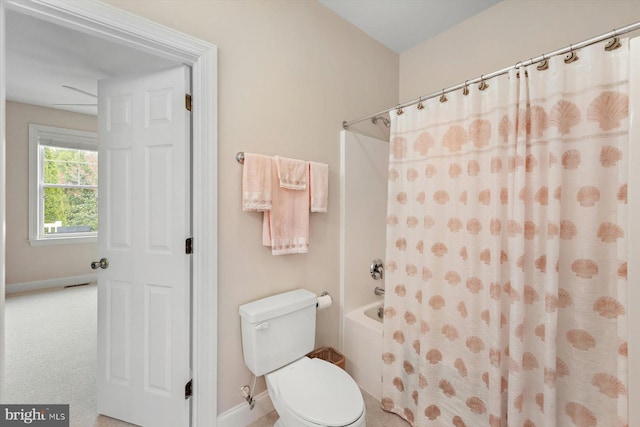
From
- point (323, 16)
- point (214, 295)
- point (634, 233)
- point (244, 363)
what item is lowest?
point (244, 363)

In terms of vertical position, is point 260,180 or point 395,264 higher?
point 260,180

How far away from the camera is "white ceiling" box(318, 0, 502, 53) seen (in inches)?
70.7

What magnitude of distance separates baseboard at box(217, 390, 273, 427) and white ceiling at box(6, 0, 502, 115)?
198 cm

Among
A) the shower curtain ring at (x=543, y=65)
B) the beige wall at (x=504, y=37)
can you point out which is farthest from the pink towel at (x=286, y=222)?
the beige wall at (x=504, y=37)

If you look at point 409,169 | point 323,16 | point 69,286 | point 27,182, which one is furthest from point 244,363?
point 27,182

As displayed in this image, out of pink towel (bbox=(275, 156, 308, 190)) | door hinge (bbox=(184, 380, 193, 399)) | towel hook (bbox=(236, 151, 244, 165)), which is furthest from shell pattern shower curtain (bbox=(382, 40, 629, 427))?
door hinge (bbox=(184, 380, 193, 399))

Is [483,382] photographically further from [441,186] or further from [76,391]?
[76,391]

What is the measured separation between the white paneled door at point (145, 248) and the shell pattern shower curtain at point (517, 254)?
126cm

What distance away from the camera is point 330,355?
188 cm

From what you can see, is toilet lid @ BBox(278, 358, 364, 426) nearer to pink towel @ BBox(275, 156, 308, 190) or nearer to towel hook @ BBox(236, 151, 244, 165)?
pink towel @ BBox(275, 156, 308, 190)

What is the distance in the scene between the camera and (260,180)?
148 centimetres

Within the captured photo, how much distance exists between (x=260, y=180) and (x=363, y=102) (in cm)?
115

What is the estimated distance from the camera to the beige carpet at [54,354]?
65.8 inches

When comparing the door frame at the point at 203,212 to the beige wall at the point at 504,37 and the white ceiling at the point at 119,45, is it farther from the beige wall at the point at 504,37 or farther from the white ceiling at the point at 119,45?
the beige wall at the point at 504,37
